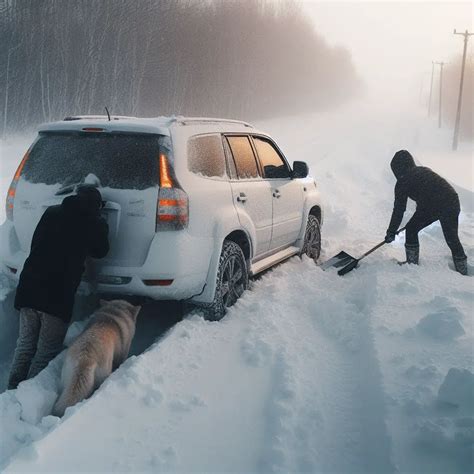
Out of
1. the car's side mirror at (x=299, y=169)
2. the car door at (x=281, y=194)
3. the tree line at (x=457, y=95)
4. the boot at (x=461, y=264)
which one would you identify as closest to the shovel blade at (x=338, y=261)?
the car door at (x=281, y=194)

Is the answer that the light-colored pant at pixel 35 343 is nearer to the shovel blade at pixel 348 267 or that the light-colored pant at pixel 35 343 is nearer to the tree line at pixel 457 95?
the shovel blade at pixel 348 267

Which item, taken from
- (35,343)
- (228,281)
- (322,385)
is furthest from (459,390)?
(35,343)

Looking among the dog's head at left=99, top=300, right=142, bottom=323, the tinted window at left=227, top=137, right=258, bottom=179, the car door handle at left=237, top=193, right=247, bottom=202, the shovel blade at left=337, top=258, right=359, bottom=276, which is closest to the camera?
the dog's head at left=99, top=300, right=142, bottom=323

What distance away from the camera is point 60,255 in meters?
3.72

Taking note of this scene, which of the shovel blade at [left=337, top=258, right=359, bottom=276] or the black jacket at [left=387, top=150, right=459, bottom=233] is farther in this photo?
the black jacket at [left=387, top=150, right=459, bottom=233]

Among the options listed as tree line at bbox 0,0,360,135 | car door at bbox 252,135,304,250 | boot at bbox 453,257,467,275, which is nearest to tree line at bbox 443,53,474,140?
tree line at bbox 0,0,360,135

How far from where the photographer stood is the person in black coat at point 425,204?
22.0 feet

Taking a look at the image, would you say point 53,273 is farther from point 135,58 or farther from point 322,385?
point 135,58

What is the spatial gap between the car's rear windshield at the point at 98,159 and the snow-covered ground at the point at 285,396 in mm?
1224

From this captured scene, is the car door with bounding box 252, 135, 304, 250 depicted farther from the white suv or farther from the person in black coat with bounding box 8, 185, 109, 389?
the person in black coat with bounding box 8, 185, 109, 389

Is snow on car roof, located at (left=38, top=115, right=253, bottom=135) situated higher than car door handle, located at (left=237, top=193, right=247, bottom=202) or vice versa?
snow on car roof, located at (left=38, top=115, right=253, bottom=135)

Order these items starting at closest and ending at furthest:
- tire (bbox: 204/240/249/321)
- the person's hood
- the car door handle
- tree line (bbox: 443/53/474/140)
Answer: tire (bbox: 204/240/249/321)
the car door handle
the person's hood
tree line (bbox: 443/53/474/140)

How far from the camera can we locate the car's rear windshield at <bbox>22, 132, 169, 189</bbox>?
4.07 metres

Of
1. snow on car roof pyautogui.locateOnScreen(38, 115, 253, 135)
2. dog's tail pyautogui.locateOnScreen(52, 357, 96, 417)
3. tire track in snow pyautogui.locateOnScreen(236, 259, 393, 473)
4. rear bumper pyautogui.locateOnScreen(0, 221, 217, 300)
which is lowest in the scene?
tire track in snow pyautogui.locateOnScreen(236, 259, 393, 473)
